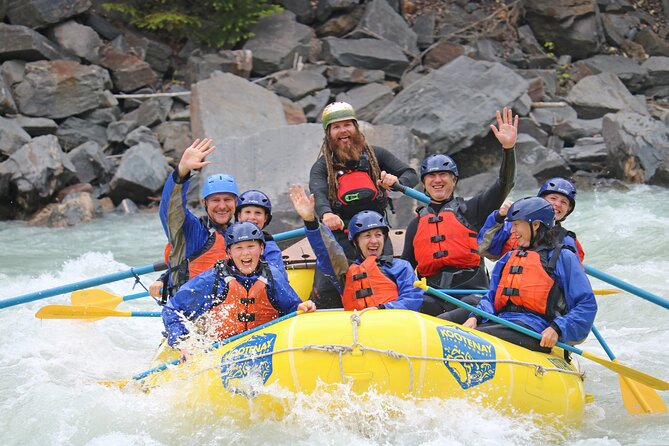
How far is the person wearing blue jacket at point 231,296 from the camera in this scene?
4.75m

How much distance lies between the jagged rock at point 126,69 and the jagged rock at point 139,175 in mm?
2409

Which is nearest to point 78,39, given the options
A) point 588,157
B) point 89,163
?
point 89,163

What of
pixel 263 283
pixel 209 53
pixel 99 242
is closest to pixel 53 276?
pixel 99 242

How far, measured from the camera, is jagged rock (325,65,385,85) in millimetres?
15578

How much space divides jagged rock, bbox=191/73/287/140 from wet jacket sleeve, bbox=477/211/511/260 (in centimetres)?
773


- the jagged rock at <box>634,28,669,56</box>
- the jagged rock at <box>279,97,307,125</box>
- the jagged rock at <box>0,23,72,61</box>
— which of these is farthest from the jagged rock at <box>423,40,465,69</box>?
the jagged rock at <box>0,23,72,61</box>

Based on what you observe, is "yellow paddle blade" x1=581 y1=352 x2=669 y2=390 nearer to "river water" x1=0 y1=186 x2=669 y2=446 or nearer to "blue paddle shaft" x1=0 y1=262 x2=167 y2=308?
"river water" x1=0 y1=186 x2=669 y2=446

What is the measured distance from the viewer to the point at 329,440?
4316 mm

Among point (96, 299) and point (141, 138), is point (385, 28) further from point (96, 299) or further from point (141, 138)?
point (96, 299)

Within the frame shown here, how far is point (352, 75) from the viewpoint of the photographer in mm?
15578

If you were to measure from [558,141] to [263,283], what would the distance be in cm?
1071

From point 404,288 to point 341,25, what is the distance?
13.1 m

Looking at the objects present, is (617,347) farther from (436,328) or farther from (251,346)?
(251,346)

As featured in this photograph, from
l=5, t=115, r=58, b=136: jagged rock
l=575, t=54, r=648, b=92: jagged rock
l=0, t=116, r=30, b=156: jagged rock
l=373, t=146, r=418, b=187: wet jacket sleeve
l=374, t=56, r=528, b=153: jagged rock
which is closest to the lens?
l=373, t=146, r=418, b=187: wet jacket sleeve
